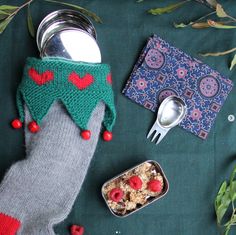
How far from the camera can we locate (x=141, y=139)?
0.92m

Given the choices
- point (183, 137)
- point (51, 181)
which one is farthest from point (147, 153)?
point (51, 181)

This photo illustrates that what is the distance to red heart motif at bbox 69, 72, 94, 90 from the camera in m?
0.84

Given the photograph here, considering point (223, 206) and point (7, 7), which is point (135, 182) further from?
point (7, 7)

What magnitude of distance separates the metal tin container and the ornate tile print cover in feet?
0.33

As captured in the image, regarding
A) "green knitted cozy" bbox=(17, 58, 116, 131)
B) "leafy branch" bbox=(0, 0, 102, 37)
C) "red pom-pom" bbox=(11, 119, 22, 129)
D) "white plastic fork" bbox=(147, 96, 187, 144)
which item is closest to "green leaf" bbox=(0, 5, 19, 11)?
"leafy branch" bbox=(0, 0, 102, 37)

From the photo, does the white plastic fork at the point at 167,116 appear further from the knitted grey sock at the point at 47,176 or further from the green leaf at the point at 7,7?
the green leaf at the point at 7,7

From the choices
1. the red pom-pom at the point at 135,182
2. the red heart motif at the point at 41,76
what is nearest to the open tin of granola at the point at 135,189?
the red pom-pom at the point at 135,182

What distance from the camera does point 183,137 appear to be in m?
0.93

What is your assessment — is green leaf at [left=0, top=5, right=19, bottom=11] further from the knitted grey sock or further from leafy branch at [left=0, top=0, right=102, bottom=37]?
the knitted grey sock

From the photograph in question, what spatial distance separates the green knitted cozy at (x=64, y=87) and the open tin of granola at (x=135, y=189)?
0.41 ft

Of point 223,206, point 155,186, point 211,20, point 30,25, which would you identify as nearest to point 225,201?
point 223,206

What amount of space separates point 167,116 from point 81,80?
0.19 metres

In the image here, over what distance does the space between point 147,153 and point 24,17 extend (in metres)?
0.36

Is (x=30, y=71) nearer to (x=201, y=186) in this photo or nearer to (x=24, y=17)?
(x=24, y=17)
